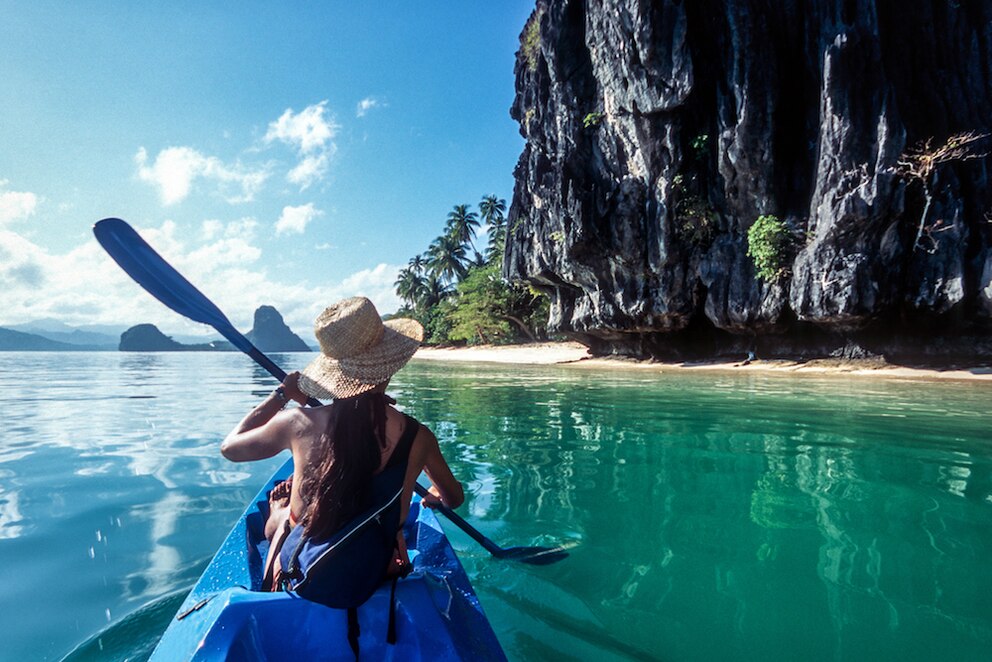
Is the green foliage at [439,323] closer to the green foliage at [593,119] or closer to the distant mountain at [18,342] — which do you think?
the green foliage at [593,119]

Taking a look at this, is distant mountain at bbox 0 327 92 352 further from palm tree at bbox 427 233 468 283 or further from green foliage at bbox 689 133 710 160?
green foliage at bbox 689 133 710 160

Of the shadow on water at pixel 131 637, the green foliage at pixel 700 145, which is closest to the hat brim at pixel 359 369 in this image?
the shadow on water at pixel 131 637

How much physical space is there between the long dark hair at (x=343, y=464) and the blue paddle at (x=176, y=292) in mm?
1235

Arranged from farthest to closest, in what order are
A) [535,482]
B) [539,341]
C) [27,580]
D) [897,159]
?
[539,341]
[897,159]
[535,482]
[27,580]

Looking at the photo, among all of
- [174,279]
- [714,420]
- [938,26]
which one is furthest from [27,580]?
[938,26]

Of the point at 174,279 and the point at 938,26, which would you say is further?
the point at 938,26

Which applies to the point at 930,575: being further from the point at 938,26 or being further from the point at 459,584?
the point at 938,26

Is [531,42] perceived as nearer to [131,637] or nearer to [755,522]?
[755,522]

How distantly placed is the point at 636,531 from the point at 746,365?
1847 cm

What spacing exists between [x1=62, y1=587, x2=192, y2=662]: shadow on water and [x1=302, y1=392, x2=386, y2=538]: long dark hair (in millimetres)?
1496

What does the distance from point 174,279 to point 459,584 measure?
2564mm

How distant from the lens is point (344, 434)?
1603mm

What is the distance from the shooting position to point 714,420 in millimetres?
7641

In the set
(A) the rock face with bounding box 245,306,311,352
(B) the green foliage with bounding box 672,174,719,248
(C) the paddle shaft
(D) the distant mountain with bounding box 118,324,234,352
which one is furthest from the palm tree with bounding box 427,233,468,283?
(A) the rock face with bounding box 245,306,311,352
